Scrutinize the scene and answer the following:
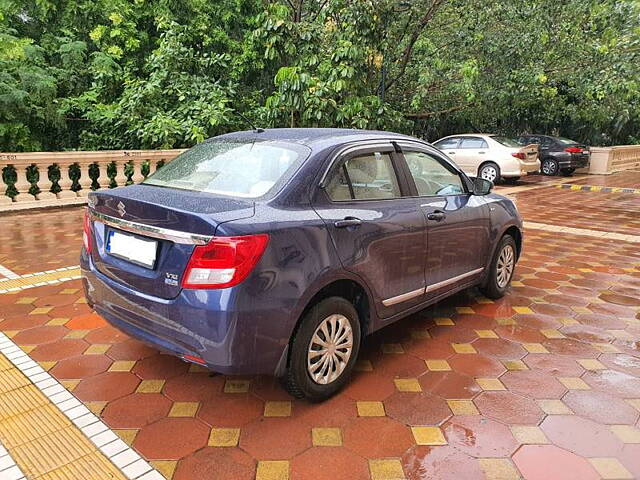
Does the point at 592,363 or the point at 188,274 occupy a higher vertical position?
the point at 188,274

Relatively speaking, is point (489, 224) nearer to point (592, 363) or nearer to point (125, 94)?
point (592, 363)

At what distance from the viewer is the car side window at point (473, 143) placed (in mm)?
13656

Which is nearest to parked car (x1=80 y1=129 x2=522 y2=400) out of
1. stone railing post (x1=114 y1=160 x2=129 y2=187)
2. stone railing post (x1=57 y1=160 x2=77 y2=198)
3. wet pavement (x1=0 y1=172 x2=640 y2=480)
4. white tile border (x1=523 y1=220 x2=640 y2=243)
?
wet pavement (x1=0 y1=172 x2=640 y2=480)

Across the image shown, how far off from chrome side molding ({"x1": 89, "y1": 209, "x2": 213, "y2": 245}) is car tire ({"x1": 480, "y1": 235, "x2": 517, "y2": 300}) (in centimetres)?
278

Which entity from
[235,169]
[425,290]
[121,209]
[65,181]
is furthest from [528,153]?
[121,209]

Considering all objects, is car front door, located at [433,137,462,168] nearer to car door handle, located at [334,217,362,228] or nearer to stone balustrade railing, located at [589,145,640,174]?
stone balustrade railing, located at [589,145,640,174]

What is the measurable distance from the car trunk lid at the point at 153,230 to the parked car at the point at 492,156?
1197cm

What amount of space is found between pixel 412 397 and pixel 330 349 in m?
0.56

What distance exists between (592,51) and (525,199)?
4596mm

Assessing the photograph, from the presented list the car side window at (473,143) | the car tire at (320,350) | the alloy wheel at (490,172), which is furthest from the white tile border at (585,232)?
the car side window at (473,143)

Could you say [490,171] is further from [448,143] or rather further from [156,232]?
[156,232]

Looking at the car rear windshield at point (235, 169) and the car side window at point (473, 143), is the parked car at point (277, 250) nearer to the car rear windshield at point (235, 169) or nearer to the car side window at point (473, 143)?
the car rear windshield at point (235, 169)

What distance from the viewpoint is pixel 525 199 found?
10.9 metres

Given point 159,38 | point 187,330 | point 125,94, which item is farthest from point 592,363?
point 159,38
